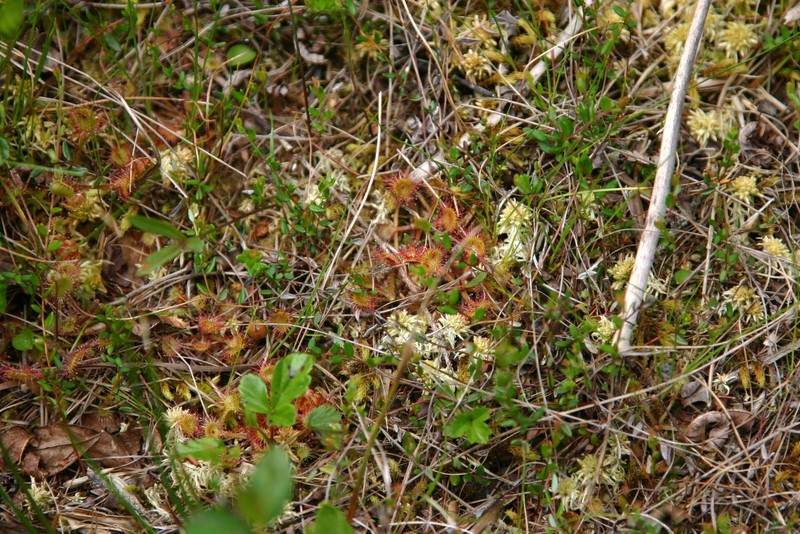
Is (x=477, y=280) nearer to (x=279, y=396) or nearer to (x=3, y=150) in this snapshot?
(x=279, y=396)

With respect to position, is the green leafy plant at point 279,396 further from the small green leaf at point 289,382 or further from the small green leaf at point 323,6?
the small green leaf at point 323,6

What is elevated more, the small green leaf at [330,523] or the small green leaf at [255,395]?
the small green leaf at [255,395]

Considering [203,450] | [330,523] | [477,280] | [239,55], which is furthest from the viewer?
[239,55]

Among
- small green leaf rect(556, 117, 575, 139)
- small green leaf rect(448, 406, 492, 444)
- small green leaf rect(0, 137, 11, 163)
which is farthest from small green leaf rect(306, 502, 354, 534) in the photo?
small green leaf rect(0, 137, 11, 163)

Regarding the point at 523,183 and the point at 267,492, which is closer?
the point at 267,492

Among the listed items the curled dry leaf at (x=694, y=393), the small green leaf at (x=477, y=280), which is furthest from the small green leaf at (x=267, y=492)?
the curled dry leaf at (x=694, y=393)

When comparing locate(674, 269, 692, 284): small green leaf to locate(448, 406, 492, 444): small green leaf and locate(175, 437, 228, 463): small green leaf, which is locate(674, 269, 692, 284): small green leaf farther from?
locate(175, 437, 228, 463): small green leaf

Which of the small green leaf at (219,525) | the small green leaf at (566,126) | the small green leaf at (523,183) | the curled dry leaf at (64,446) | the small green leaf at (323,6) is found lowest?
the curled dry leaf at (64,446)

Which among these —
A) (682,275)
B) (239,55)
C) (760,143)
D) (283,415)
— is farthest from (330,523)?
(760,143)
